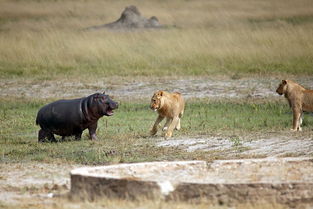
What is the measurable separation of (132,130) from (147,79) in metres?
6.40

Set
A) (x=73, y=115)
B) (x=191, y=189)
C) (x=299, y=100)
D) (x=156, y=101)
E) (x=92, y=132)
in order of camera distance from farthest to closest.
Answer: (x=299, y=100), (x=92, y=132), (x=73, y=115), (x=156, y=101), (x=191, y=189)

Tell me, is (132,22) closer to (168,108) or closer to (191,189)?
(168,108)

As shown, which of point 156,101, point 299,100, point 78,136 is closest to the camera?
point 156,101

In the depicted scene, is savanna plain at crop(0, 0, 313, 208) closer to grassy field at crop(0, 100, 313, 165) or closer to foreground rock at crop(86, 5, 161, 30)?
grassy field at crop(0, 100, 313, 165)

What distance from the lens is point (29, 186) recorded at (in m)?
9.62

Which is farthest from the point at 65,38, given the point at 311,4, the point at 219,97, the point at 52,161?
the point at 52,161

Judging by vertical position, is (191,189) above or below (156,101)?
below

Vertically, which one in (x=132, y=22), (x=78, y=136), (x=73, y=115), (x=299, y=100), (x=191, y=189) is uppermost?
(x=132, y=22)

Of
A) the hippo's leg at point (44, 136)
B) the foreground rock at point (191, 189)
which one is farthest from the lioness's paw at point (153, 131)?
the foreground rock at point (191, 189)

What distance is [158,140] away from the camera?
1273cm

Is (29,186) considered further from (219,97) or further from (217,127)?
(219,97)

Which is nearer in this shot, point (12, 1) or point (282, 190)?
point (282, 190)

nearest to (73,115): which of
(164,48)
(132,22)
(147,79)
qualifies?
(147,79)

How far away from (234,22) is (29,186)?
1989cm
